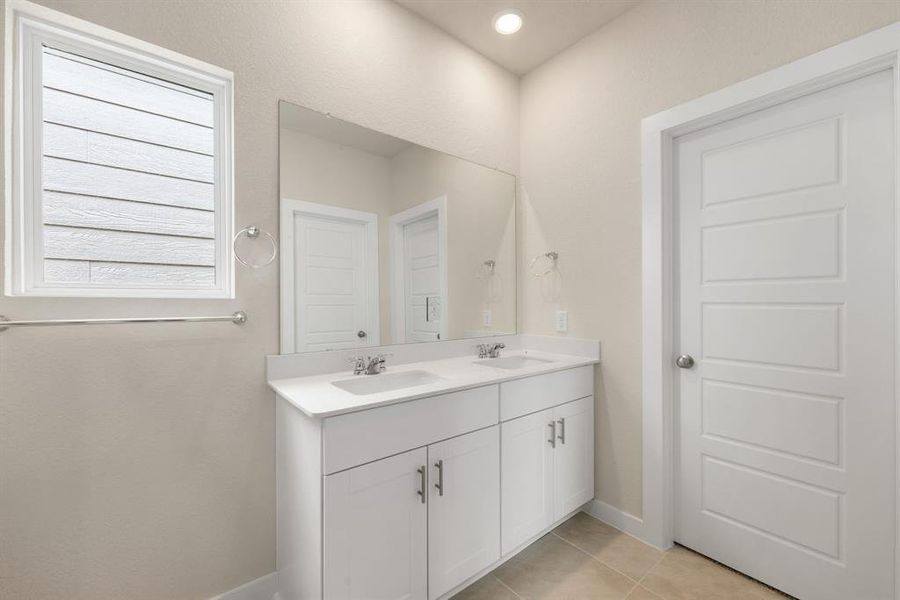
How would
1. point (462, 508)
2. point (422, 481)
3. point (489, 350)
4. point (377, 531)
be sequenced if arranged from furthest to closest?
point (489, 350)
point (462, 508)
point (422, 481)
point (377, 531)

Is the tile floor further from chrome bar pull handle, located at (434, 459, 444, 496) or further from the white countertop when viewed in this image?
the white countertop

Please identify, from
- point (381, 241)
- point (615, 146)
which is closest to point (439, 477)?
point (381, 241)

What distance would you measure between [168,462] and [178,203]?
0.96 m

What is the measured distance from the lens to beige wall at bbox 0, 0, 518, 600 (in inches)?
46.9

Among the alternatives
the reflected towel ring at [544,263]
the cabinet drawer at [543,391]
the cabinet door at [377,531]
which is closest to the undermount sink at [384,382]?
the cabinet drawer at [543,391]

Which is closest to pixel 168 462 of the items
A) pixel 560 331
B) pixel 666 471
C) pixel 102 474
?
Result: pixel 102 474

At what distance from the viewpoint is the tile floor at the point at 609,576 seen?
1606mm

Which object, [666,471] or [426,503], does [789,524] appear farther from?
[426,503]

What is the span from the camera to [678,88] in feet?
6.07

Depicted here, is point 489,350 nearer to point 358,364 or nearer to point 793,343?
point 358,364

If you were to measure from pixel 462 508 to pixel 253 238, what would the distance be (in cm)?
136

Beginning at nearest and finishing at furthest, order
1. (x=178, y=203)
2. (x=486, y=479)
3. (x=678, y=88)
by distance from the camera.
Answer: (x=178, y=203) < (x=486, y=479) < (x=678, y=88)

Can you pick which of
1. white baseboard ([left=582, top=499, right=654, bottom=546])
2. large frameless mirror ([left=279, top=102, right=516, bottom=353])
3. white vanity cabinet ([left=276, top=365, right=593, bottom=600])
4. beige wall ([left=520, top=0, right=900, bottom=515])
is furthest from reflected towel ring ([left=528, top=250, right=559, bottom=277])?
white baseboard ([left=582, top=499, right=654, bottom=546])

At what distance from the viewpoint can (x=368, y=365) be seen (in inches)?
70.0
